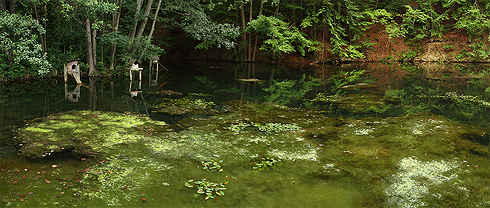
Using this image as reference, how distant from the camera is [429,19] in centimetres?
3441

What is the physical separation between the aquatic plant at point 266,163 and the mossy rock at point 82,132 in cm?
295

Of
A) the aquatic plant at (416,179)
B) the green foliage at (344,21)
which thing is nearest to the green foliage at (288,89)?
the aquatic plant at (416,179)

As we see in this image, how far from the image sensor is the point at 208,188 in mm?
5250

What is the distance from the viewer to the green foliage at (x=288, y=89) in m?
14.0

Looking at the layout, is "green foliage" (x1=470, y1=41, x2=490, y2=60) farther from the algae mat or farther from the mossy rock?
the mossy rock

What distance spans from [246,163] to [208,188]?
4.33ft

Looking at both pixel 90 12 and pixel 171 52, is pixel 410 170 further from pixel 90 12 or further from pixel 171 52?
pixel 171 52

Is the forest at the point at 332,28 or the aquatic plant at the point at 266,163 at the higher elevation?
the forest at the point at 332,28

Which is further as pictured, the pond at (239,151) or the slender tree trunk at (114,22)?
the slender tree trunk at (114,22)

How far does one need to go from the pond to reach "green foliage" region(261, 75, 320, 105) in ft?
1.72

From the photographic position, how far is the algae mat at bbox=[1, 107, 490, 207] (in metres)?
4.98

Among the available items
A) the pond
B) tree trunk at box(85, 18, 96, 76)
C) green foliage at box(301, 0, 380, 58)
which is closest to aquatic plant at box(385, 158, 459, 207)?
the pond

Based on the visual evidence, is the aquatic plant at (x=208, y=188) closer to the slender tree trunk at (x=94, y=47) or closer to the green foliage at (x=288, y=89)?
the green foliage at (x=288, y=89)

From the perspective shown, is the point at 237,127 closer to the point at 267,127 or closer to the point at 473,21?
the point at 267,127
